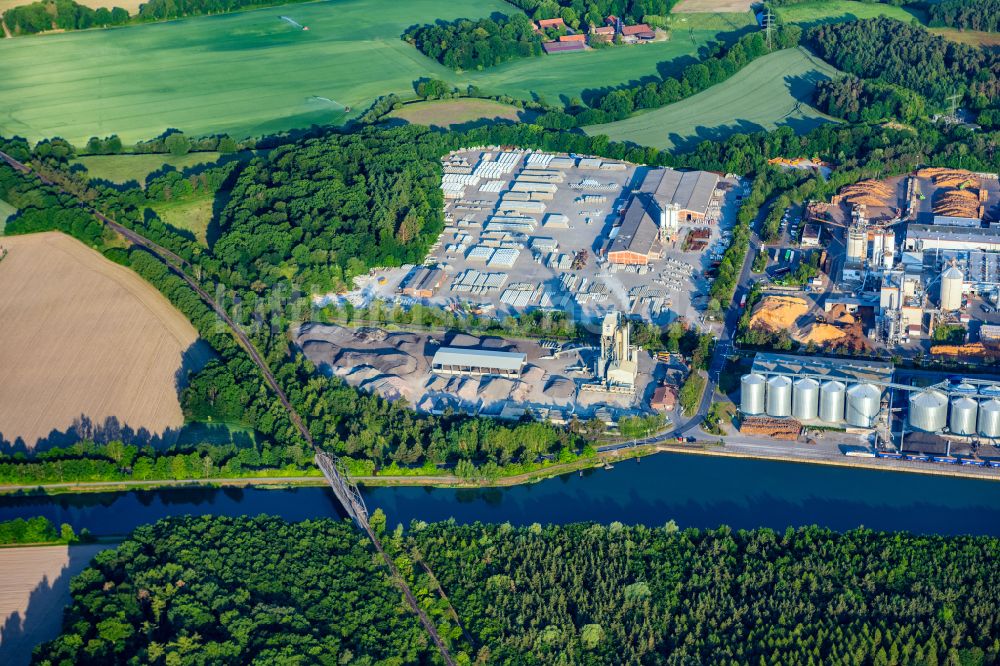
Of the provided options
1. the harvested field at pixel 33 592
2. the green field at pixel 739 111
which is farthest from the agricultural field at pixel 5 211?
the green field at pixel 739 111

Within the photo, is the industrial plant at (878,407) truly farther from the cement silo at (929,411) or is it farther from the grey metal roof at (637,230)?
the grey metal roof at (637,230)

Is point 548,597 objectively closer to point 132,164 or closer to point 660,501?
point 660,501

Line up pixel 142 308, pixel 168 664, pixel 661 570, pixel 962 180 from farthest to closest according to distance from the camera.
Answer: pixel 962 180
pixel 142 308
pixel 661 570
pixel 168 664

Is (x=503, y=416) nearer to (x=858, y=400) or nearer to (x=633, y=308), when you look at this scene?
(x=633, y=308)

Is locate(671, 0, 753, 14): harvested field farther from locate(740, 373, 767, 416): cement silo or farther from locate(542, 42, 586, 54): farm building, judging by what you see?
locate(740, 373, 767, 416): cement silo

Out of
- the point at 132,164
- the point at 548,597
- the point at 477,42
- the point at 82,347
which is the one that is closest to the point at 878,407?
the point at 548,597

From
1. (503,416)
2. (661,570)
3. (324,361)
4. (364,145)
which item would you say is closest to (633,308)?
(503,416)
